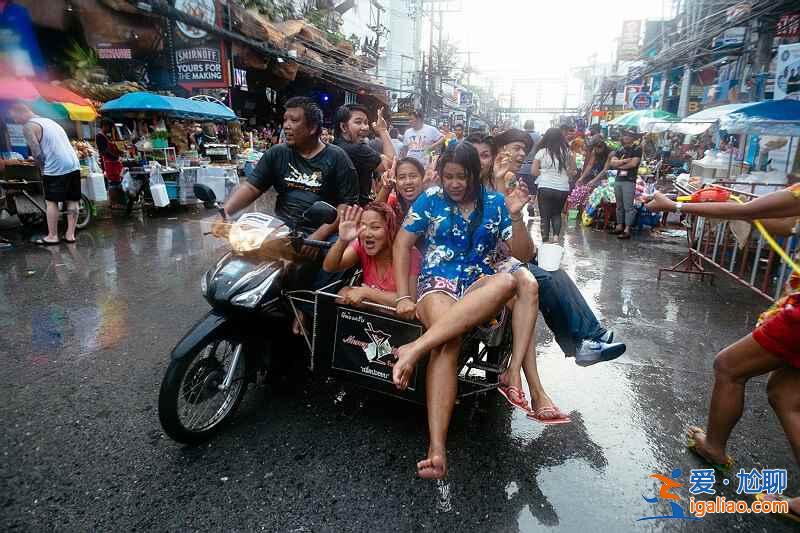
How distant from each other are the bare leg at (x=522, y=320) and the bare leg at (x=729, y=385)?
1.02 m

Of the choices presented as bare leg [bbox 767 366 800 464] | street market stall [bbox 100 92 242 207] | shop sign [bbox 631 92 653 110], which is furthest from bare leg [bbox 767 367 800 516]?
shop sign [bbox 631 92 653 110]

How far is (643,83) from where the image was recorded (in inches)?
1150

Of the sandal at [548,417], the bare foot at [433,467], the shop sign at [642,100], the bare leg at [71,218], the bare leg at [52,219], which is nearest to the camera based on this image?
the bare foot at [433,467]

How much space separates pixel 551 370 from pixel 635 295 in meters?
2.65

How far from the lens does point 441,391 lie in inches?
99.2

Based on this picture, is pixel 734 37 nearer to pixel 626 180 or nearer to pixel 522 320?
pixel 626 180

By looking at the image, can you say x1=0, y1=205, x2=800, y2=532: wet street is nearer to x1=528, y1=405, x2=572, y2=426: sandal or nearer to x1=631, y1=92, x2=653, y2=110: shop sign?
x1=528, y1=405, x2=572, y2=426: sandal

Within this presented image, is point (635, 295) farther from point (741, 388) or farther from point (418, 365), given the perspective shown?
point (418, 365)

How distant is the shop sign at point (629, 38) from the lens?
30.7m

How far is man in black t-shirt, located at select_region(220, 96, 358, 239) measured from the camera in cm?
354

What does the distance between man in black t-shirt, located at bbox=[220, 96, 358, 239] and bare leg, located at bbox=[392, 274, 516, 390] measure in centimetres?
147

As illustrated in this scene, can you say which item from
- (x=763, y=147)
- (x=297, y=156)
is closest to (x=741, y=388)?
(x=297, y=156)

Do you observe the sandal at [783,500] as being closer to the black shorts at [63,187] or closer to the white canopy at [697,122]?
the white canopy at [697,122]

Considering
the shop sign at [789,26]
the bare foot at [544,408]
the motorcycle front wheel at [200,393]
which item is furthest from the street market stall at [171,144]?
the shop sign at [789,26]
